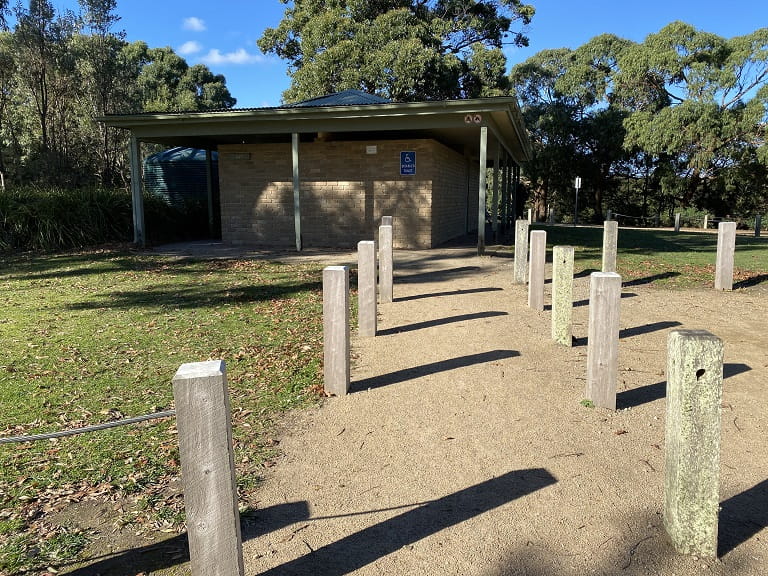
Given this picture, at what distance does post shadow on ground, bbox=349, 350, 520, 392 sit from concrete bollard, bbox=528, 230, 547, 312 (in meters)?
2.09

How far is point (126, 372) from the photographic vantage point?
530 centimetres

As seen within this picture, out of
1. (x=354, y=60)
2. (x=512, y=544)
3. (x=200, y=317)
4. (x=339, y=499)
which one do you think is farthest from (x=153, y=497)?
(x=354, y=60)

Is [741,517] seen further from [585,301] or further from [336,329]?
[585,301]

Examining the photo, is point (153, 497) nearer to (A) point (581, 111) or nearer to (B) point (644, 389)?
(B) point (644, 389)

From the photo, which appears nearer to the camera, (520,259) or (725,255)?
(725,255)

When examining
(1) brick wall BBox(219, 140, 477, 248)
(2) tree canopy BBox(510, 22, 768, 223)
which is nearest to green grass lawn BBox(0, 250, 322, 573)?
(1) brick wall BBox(219, 140, 477, 248)

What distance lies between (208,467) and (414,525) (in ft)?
4.03

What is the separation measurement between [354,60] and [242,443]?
26.6 meters

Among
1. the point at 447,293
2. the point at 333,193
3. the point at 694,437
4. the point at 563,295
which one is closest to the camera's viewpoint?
the point at 694,437

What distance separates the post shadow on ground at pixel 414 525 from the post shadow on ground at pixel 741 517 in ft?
2.79

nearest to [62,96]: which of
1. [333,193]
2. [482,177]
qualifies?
[333,193]

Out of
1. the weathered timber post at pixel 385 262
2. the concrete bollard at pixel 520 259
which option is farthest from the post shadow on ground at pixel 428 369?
the concrete bollard at pixel 520 259

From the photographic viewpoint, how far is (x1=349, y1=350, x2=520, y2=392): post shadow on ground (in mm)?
5008

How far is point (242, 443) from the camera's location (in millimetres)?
3824
